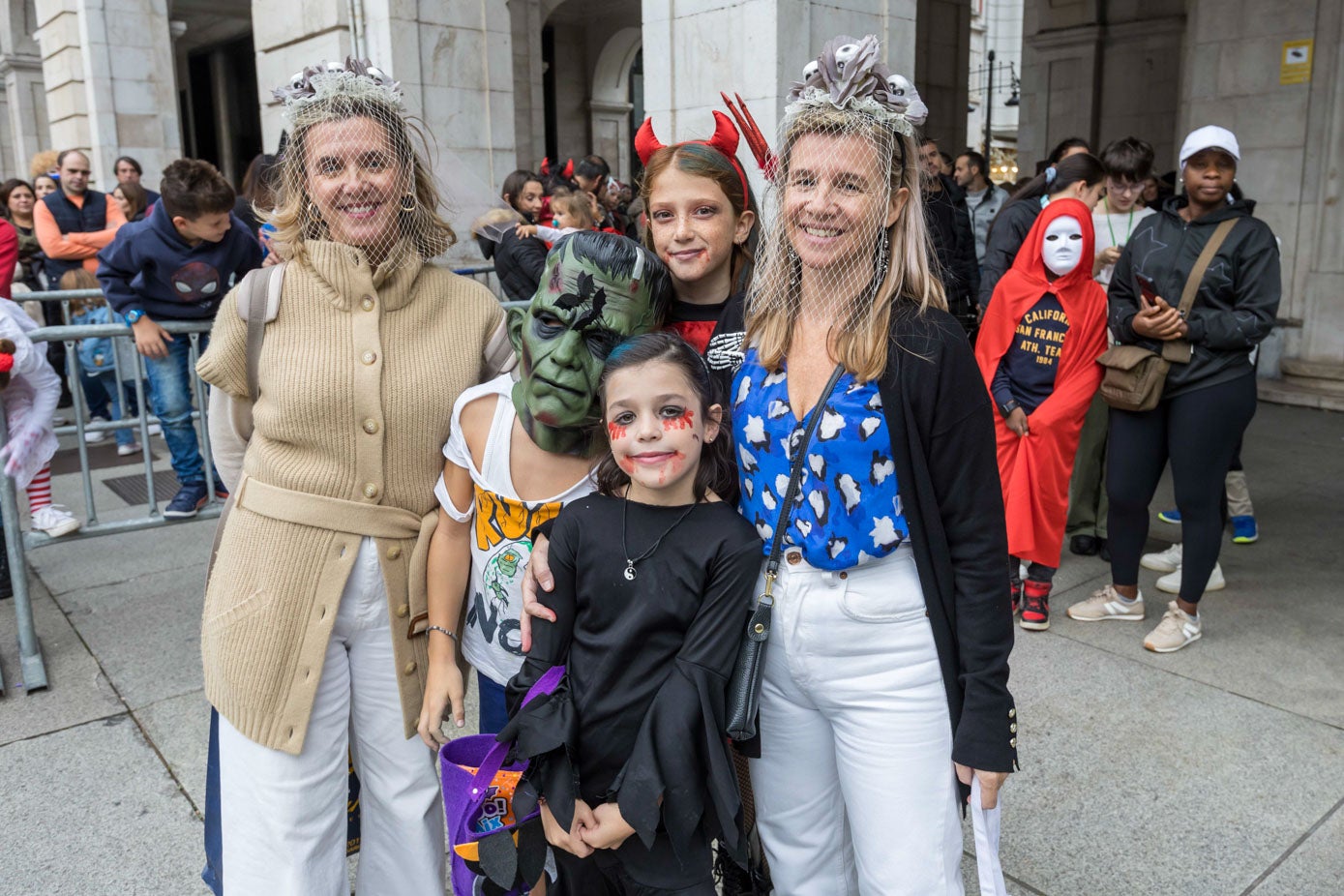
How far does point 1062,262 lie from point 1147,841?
245 centimetres

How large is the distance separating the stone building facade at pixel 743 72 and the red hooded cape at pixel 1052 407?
5.82 ft

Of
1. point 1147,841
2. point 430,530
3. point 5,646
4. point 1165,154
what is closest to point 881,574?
point 430,530

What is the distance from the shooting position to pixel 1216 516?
173 inches

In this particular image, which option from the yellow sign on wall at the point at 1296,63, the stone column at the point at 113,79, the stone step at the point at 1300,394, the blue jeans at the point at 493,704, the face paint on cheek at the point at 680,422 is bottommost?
the stone step at the point at 1300,394

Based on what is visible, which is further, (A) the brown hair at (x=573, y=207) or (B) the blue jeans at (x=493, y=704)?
(A) the brown hair at (x=573, y=207)

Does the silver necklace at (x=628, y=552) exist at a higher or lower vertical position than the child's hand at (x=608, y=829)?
higher

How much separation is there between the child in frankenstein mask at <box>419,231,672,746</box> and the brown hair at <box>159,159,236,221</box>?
376 cm

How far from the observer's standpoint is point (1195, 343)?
14.1 ft

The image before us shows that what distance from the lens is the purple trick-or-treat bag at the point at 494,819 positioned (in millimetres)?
2033

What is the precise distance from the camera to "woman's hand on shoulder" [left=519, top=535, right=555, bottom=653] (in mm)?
2006

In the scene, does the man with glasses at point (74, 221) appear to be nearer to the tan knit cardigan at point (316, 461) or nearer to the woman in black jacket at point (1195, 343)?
the tan knit cardigan at point (316, 461)

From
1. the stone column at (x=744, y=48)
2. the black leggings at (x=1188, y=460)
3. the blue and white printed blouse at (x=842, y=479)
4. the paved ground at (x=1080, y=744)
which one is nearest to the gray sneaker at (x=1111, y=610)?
the paved ground at (x=1080, y=744)

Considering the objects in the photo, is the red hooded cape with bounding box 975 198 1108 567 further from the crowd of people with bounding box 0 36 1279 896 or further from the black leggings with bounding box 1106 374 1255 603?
the crowd of people with bounding box 0 36 1279 896

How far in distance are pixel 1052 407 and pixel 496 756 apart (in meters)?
3.34
